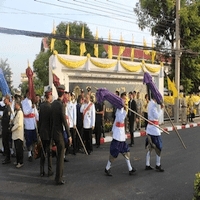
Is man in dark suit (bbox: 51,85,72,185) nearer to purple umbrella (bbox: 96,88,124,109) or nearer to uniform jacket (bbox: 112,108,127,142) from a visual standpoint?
purple umbrella (bbox: 96,88,124,109)

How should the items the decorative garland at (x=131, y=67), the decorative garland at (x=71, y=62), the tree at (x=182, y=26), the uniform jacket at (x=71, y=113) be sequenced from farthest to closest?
the tree at (x=182, y=26) < the decorative garland at (x=131, y=67) < the decorative garland at (x=71, y=62) < the uniform jacket at (x=71, y=113)

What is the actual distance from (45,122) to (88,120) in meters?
2.71

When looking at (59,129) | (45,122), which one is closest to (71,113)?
(45,122)

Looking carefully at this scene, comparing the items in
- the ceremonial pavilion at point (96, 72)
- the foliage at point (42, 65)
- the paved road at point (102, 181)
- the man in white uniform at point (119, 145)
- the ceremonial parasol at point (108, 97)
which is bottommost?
the paved road at point (102, 181)

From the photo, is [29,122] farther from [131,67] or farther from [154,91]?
[131,67]

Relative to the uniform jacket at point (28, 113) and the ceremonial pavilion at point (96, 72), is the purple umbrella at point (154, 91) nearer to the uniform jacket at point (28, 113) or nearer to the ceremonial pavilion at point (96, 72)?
the uniform jacket at point (28, 113)

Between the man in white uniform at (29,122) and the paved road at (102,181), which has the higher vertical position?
the man in white uniform at (29,122)

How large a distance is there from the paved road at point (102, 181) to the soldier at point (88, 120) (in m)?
0.69

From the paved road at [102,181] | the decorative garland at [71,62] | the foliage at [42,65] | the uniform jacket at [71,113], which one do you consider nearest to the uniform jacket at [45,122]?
the paved road at [102,181]

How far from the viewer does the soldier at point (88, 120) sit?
30.2 feet

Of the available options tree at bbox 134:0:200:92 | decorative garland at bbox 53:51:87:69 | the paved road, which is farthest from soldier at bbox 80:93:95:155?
tree at bbox 134:0:200:92

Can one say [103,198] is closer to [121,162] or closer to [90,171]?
[90,171]

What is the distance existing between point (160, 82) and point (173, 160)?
959 cm

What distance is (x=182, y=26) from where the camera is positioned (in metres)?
23.4
